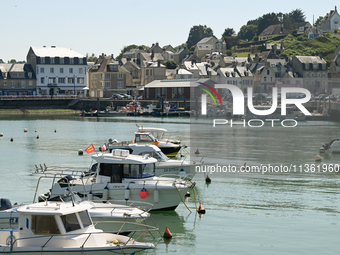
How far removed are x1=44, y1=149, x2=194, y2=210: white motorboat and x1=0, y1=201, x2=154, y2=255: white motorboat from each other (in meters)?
7.56

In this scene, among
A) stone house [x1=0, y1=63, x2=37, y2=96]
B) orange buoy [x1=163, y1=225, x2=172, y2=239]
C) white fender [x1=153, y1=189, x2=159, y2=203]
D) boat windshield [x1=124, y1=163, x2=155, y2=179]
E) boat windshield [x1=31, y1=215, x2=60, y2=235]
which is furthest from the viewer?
stone house [x1=0, y1=63, x2=37, y2=96]

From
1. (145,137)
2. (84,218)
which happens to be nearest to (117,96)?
(145,137)

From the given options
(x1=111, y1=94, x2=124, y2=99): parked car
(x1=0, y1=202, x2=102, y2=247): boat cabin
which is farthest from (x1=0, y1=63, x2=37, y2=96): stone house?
(x1=0, y1=202, x2=102, y2=247): boat cabin

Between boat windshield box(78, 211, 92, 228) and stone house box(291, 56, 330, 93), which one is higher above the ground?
stone house box(291, 56, 330, 93)

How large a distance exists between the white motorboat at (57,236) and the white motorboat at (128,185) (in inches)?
298

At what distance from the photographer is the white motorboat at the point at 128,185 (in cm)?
2433

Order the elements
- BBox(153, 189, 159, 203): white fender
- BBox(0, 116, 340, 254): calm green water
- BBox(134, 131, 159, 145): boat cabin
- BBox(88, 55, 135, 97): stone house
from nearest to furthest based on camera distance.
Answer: BBox(0, 116, 340, 254): calm green water → BBox(153, 189, 159, 203): white fender → BBox(134, 131, 159, 145): boat cabin → BBox(88, 55, 135, 97): stone house

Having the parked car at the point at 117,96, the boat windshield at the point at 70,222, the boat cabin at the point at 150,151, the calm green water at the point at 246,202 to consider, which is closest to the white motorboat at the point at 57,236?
the boat windshield at the point at 70,222

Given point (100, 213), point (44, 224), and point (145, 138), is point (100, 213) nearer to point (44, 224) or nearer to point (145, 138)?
point (44, 224)

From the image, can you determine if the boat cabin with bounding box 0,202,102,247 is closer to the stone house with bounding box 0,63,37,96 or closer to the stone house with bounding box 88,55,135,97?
the stone house with bounding box 0,63,37,96

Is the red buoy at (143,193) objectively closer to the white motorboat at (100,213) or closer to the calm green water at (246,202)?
the calm green water at (246,202)

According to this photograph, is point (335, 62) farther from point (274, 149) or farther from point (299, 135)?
point (274, 149)

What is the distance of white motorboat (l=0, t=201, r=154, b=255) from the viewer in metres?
16.0

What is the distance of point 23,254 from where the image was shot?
16172 millimetres
